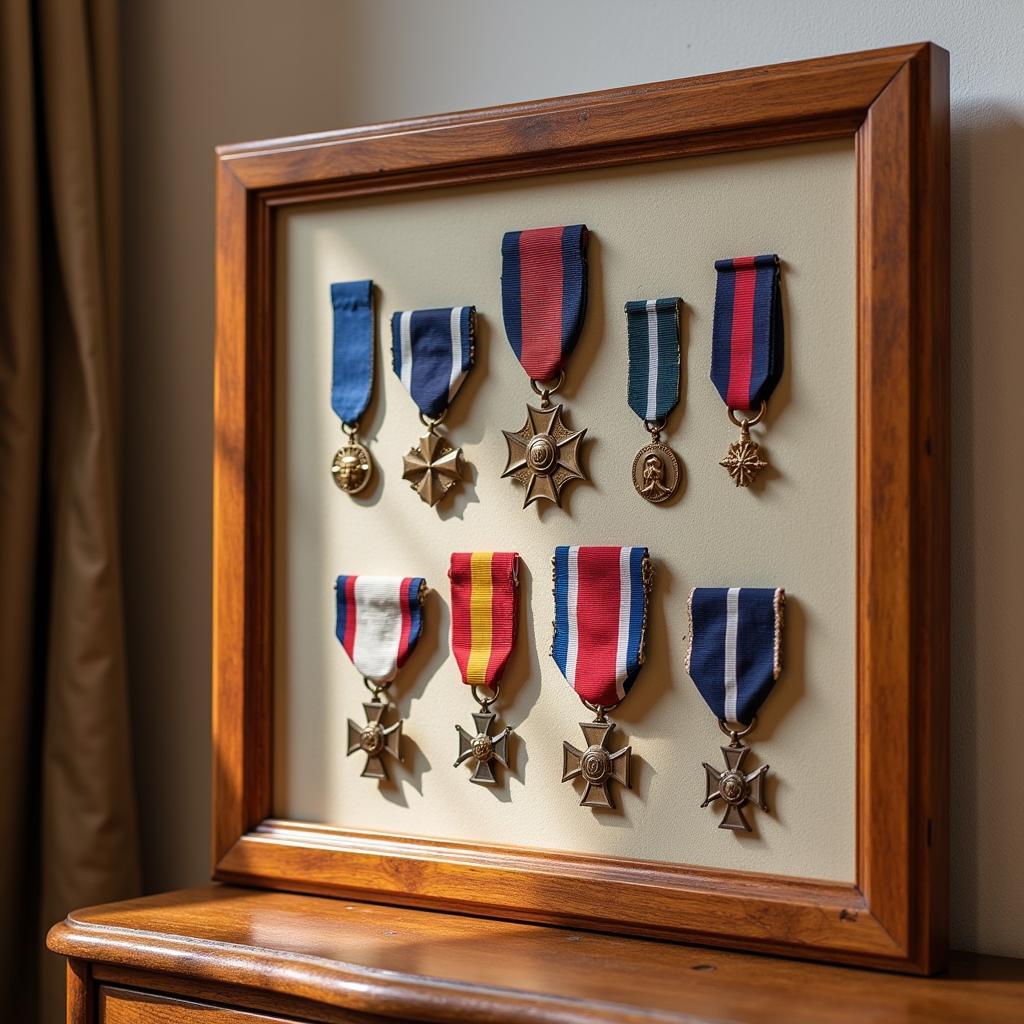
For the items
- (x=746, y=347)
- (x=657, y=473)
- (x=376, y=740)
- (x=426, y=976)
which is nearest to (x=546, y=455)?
(x=657, y=473)

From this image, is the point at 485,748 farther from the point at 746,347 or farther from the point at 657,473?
the point at 746,347

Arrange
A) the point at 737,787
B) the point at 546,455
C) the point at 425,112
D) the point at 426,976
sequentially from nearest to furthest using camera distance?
the point at 426,976 → the point at 737,787 → the point at 546,455 → the point at 425,112

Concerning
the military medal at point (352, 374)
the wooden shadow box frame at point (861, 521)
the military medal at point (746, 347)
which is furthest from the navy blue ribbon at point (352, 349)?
the military medal at point (746, 347)

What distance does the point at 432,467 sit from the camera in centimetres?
136

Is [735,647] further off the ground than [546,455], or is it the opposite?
[546,455]

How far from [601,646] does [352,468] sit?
348 mm

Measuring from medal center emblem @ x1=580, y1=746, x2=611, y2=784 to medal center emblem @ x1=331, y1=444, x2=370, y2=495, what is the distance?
0.38m

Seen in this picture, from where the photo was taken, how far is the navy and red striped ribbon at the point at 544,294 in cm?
128

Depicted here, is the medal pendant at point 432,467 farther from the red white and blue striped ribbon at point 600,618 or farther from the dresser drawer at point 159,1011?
the dresser drawer at point 159,1011

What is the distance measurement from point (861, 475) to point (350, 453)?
554 millimetres

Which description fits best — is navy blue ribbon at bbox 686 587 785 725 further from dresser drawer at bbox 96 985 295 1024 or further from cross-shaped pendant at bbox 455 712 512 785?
dresser drawer at bbox 96 985 295 1024

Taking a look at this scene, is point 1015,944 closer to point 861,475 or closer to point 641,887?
point 641,887

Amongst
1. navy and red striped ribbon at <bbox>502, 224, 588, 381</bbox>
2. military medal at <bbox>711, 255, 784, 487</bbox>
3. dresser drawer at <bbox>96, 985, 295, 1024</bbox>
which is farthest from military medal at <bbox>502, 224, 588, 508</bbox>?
dresser drawer at <bbox>96, 985, 295, 1024</bbox>

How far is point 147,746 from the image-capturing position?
5.74 ft
